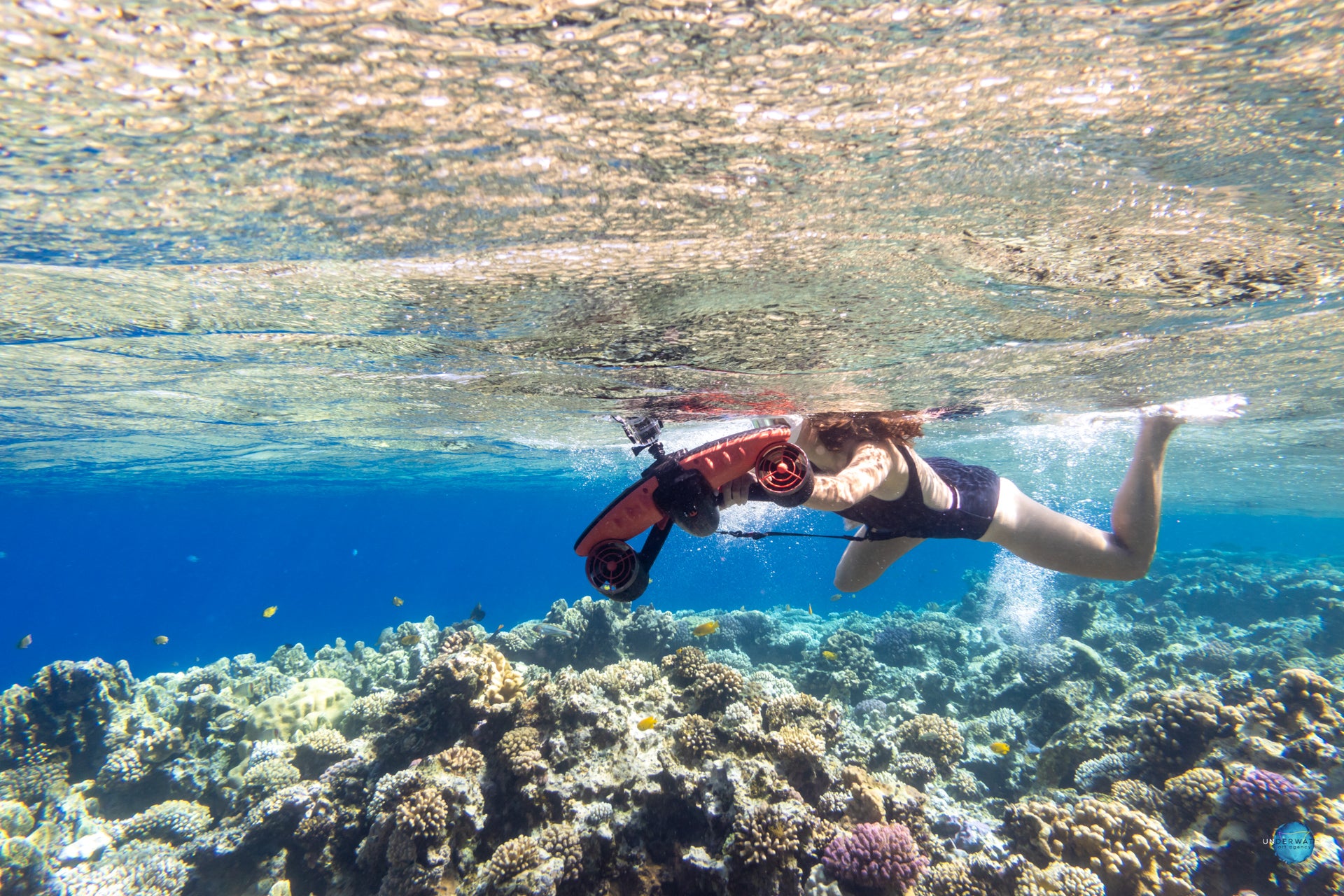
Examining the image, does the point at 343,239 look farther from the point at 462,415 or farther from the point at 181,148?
the point at 462,415

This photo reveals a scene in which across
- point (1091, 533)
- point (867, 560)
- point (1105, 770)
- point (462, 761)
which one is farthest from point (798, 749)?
point (1105, 770)

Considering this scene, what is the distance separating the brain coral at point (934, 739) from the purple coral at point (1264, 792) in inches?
144

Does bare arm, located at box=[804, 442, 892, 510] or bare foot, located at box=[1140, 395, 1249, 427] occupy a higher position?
bare arm, located at box=[804, 442, 892, 510]

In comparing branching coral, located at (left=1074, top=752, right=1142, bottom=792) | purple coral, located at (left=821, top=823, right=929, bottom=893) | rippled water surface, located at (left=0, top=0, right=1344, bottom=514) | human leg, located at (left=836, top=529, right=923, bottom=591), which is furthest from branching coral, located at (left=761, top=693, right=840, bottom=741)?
rippled water surface, located at (left=0, top=0, right=1344, bottom=514)

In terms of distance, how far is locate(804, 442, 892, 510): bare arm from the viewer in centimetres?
374

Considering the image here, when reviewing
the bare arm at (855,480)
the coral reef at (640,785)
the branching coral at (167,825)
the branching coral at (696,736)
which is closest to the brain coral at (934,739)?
the coral reef at (640,785)

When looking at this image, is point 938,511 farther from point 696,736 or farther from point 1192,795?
point 1192,795

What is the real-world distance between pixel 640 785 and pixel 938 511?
13.5 feet

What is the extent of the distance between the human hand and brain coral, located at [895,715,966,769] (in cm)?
789

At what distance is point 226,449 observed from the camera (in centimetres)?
2338

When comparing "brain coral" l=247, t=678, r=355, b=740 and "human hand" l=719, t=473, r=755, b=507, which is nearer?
"human hand" l=719, t=473, r=755, b=507

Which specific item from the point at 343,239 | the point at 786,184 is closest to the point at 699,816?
the point at 786,184

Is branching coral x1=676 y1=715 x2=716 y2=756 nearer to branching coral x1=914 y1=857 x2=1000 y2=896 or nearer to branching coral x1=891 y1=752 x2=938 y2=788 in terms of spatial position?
branching coral x1=914 y1=857 x2=1000 y2=896

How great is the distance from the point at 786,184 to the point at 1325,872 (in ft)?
27.5
